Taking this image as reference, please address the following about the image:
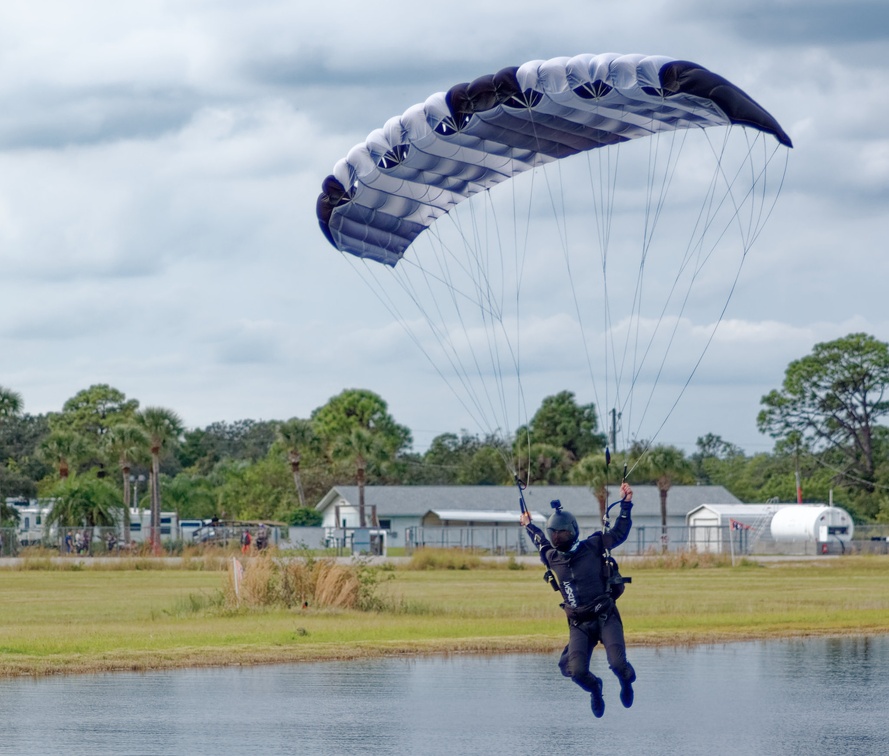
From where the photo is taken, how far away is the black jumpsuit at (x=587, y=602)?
1341 centimetres

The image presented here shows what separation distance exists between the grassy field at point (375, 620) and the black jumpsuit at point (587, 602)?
9018 millimetres

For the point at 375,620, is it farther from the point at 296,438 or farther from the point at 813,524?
the point at 296,438

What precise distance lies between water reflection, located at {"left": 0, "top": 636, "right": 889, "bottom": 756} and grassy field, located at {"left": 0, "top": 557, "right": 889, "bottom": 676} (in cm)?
158

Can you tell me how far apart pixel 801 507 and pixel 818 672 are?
56376 mm

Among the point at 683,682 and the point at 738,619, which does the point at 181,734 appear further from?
the point at 738,619

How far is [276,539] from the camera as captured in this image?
73.1 metres

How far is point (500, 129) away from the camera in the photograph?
18984 mm

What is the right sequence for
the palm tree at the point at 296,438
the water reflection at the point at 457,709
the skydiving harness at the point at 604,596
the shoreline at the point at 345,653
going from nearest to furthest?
the skydiving harness at the point at 604,596 < the water reflection at the point at 457,709 < the shoreline at the point at 345,653 < the palm tree at the point at 296,438

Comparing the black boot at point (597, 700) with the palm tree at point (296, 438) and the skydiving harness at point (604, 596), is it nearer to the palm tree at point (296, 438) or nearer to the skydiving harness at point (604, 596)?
the skydiving harness at point (604, 596)

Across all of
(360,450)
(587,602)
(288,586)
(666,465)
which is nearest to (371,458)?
(360,450)

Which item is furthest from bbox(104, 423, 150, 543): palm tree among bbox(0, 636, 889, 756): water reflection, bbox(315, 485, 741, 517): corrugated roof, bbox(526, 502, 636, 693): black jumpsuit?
bbox(526, 502, 636, 693): black jumpsuit

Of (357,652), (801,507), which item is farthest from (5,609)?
(801,507)

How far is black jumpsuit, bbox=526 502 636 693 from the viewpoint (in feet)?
44.0

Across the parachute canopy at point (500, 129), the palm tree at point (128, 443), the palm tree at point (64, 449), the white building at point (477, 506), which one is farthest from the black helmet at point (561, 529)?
the palm tree at point (64, 449)
